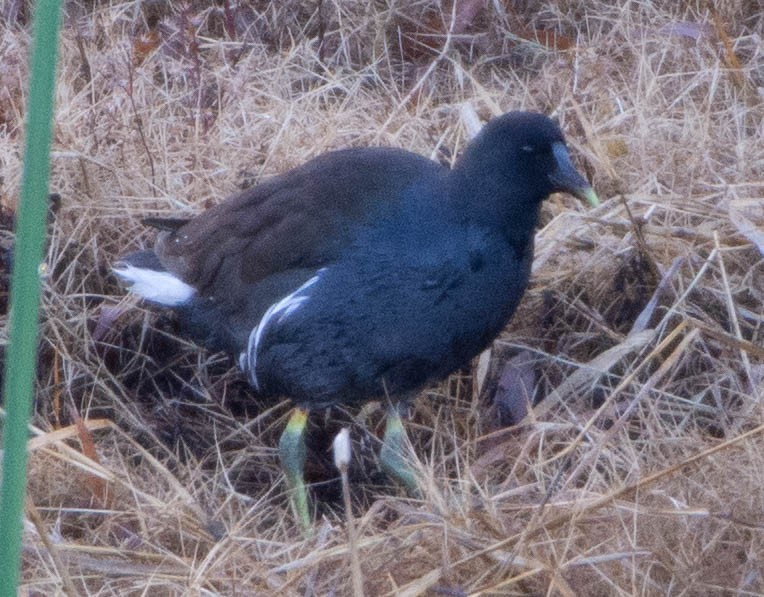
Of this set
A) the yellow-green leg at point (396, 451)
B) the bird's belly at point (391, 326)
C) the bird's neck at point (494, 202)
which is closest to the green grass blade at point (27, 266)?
the bird's belly at point (391, 326)

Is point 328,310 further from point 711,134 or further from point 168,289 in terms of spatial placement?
point 711,134

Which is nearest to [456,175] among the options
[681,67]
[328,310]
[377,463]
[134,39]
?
[328,310]

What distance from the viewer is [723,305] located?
2.86m

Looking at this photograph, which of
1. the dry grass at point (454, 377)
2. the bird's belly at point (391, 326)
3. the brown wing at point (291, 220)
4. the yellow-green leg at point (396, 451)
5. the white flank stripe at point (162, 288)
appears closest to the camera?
the dry grass at point (454, 377)

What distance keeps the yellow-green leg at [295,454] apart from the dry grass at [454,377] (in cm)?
6

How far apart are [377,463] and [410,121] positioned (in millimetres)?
1082

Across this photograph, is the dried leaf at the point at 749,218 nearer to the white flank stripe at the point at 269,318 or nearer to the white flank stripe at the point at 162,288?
the white flank stripe at the point at 269,318

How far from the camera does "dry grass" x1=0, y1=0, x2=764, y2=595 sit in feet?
6.77

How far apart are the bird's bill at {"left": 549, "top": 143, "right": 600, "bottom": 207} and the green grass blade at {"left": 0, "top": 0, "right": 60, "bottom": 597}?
1784 millimetres

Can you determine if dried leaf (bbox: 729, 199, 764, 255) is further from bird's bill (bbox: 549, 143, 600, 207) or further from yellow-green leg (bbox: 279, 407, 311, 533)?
yellow-green leg (bbox: 279, 407, 311, 533)

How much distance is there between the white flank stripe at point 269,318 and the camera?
97.8 inches

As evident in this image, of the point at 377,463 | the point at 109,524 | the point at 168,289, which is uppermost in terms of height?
the point at 168,289

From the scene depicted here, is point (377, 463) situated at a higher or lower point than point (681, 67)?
lower

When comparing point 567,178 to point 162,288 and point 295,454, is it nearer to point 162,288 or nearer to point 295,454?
point 295,454
